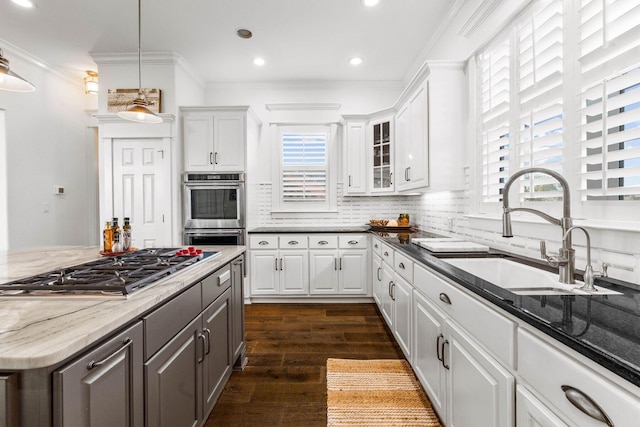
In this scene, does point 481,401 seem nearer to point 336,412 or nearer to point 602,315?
point 602,315

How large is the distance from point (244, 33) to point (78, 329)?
3256 millimetres

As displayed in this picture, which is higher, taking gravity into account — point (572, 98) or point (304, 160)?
point (304, 160)

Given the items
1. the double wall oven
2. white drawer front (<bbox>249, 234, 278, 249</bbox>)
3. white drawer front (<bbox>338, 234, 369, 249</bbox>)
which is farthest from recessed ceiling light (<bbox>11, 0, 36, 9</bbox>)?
white drawer front (<bbox>338, 234, 369, 249</bbox>)

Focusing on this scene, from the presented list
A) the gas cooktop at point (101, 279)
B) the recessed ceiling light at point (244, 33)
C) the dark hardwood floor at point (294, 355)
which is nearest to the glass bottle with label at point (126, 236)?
the gas cooktop at point (101, 279)

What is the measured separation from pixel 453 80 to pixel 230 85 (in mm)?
3096

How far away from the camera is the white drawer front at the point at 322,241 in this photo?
3922mm

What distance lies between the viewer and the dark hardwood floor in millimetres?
1908

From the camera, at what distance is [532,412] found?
0.90 m

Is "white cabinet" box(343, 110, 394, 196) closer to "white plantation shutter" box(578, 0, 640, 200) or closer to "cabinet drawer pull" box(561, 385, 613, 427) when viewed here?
"white plantation shutter" box(578, 0, 640, 200)

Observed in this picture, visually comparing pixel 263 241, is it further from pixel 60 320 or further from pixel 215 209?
pixel 60 320

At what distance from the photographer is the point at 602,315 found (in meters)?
0.88

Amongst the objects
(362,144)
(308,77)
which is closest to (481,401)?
(362,144)

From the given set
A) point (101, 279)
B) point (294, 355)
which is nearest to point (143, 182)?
point (294, 355)

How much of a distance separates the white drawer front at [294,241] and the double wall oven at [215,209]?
1.60ft
